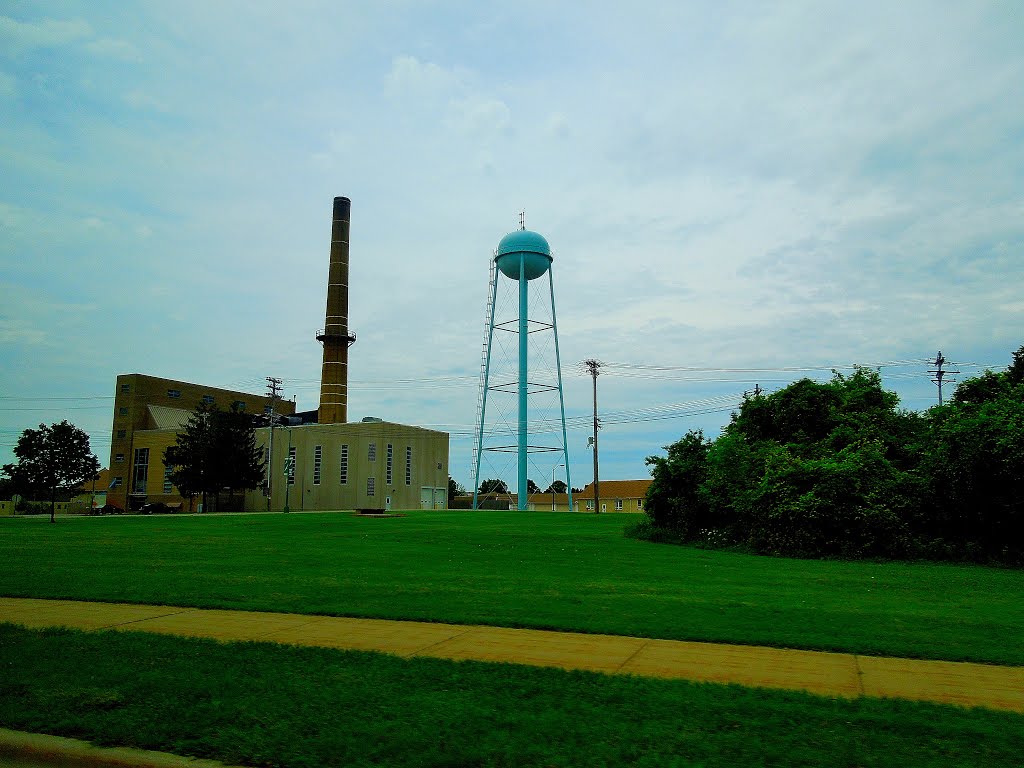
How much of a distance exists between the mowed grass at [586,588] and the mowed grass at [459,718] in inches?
107

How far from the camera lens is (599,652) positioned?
8.03 m

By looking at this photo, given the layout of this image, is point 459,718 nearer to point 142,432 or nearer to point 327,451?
point 327,451

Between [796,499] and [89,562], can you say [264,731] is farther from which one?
[796,499]

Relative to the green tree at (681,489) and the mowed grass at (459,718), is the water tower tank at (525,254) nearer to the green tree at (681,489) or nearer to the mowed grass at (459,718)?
the green tree at (681,489)

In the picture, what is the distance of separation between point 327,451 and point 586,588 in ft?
229

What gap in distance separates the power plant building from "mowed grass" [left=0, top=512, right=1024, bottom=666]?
5303cm

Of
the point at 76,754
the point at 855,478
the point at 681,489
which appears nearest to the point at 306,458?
the point at 681,489

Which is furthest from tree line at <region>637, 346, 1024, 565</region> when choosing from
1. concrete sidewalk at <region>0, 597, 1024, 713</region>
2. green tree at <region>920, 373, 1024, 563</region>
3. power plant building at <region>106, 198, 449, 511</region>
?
power plant building at <region>106, 198, 449, 511</region>

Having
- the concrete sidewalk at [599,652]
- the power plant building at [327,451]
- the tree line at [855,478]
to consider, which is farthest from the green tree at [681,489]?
the power plant building at [327,451]

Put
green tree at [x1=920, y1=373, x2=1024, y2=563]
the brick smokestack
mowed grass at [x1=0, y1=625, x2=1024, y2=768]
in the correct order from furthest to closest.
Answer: the brick smokestack < green tree at [x1=920, y1=373, x2=1024, y2=563] < mowed grass at [x1=0, y1=625, x2=1024, y2=768]

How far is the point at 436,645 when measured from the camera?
8352mm

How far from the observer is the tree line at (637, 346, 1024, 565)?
797 inches

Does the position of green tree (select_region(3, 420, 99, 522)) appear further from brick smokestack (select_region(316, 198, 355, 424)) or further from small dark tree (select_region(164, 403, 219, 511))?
brick smokestack (select_region(316, 198, 355, 424))

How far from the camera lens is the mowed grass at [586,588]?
9.27 m
